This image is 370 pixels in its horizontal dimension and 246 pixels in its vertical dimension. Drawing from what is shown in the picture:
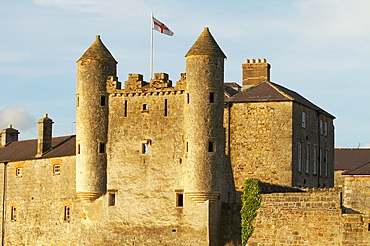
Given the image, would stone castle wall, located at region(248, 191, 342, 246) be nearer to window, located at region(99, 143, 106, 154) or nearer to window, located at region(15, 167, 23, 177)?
window, located at region(99, 143, 106, 154)

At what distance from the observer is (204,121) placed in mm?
51781

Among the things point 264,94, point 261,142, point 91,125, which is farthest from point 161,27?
point 261,142

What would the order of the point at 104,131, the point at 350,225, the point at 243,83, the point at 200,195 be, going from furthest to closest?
the point at 243,83 < the point at 104,131 < the point at 200,195 < the point at 350,225

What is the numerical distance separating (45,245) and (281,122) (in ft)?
56.8

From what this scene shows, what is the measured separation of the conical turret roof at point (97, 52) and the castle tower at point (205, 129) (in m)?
5.90

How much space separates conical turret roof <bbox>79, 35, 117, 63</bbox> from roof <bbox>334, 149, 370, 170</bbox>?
31.8 meters

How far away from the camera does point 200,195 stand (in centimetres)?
5116

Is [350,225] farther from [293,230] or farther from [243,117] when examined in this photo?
[243,117]

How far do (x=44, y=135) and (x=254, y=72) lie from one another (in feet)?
49.3

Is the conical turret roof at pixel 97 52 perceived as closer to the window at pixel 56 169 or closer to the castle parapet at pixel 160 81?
the castle parapet at pixel 160 81

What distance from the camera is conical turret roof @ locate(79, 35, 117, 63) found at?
55.3 metres

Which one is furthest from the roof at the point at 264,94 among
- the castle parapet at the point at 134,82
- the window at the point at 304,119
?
the castle parapet at the point at 134,82

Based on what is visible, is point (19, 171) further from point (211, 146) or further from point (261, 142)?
point (261, 142)

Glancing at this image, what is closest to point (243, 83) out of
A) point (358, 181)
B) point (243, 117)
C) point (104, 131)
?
point (243, 117)
